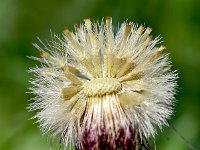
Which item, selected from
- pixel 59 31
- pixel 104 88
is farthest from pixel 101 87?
pixel 59 31

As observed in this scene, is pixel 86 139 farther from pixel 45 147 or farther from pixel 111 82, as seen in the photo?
pixel 45 147

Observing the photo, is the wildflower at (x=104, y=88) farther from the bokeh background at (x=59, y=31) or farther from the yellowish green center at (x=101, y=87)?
the bokeh background at (x=59, y=31)

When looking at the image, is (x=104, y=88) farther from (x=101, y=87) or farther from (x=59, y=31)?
(x=59, y=31)

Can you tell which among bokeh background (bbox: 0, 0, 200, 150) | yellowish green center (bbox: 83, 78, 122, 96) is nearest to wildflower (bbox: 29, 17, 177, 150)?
yellowish green center (bbox: 83, 78, 122, 96)

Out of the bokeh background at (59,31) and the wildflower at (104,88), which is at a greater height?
the bokeh background at (59,31)

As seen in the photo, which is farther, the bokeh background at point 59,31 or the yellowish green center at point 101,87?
the bokeh background at point 59,31

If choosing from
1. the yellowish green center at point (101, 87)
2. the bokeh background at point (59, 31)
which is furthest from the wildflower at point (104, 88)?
the bokeh background at point (59, 31)
